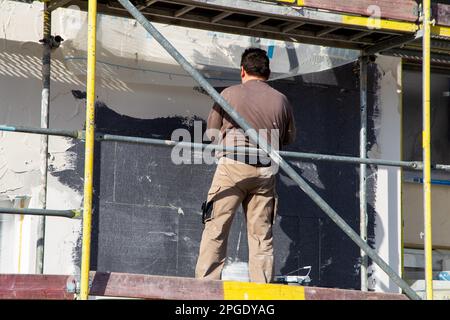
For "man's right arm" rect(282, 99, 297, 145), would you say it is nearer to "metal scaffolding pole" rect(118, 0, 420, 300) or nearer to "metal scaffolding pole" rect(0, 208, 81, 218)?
"metal scaffolding pole" rect(118, 0, 420, 300)

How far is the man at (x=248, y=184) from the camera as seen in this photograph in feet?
20.5

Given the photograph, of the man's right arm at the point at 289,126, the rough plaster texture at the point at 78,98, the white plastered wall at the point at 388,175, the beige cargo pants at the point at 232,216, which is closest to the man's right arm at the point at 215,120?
the beige cargo pants at the point at 232,216

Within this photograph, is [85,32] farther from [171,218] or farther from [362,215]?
[362,215]

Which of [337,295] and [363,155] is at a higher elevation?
[363,155]

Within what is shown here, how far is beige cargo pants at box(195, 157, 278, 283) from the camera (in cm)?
623

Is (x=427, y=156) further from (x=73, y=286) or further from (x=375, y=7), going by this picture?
(x=73, y=286)

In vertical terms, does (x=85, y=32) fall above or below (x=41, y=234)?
above

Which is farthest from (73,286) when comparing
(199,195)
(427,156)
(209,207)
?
(427,156)

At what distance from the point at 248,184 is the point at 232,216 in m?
0.23

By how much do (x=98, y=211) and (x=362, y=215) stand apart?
2112 millimetres

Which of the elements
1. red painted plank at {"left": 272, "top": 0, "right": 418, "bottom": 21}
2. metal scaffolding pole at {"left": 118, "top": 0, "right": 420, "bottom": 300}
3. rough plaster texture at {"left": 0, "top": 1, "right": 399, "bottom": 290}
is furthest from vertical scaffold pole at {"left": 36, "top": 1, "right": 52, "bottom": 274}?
red painted plank at {"left": 272, "top": 0, "right": 418, "bottom": 21}

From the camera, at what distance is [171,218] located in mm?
7523

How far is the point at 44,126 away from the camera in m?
6.91

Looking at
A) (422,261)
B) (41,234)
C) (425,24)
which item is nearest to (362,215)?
(422,261)
